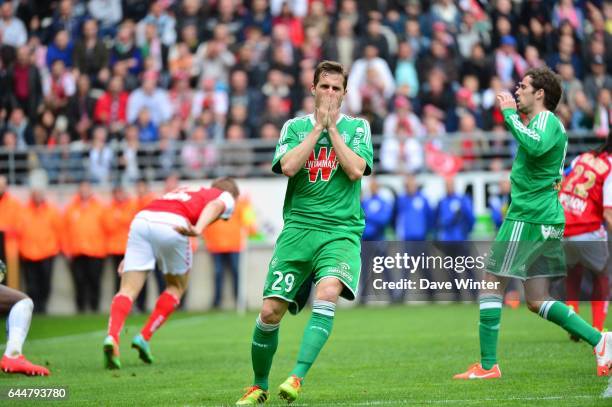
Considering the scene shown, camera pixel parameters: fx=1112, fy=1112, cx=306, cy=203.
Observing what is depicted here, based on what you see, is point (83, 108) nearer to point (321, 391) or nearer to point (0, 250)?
point (0, 250)

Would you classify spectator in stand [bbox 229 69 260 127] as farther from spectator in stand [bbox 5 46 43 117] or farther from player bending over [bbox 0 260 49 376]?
player bending over [bbox 0 260 49 376]

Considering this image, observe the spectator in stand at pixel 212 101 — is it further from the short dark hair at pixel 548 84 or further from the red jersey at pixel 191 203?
the short dark hair at pixel 548 84

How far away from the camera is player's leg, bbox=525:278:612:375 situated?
8.59m

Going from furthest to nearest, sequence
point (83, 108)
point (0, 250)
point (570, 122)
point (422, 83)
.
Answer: point (83, 108) < point (422, 83) < point (570, 122) < point (0, 250)

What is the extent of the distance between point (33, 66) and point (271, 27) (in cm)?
485

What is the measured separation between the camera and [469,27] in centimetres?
2094

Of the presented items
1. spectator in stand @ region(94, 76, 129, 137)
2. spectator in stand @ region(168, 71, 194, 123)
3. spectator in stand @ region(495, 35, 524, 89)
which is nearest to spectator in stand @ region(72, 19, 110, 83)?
spectator in stand @ region(94, 76, 129, 137)

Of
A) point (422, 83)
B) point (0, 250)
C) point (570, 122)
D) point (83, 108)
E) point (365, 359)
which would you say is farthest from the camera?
point (83, 108)

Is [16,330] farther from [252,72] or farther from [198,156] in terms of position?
[252,72]

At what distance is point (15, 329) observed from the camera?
32.9ft

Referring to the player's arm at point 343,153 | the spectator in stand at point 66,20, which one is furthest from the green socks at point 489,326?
the spectator in stand at point 66,20

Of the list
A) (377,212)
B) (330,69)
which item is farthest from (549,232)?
(377,212)

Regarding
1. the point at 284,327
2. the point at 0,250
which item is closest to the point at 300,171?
the point at 0,250

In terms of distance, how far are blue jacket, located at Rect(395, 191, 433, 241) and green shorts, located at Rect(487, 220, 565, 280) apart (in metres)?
11.3
